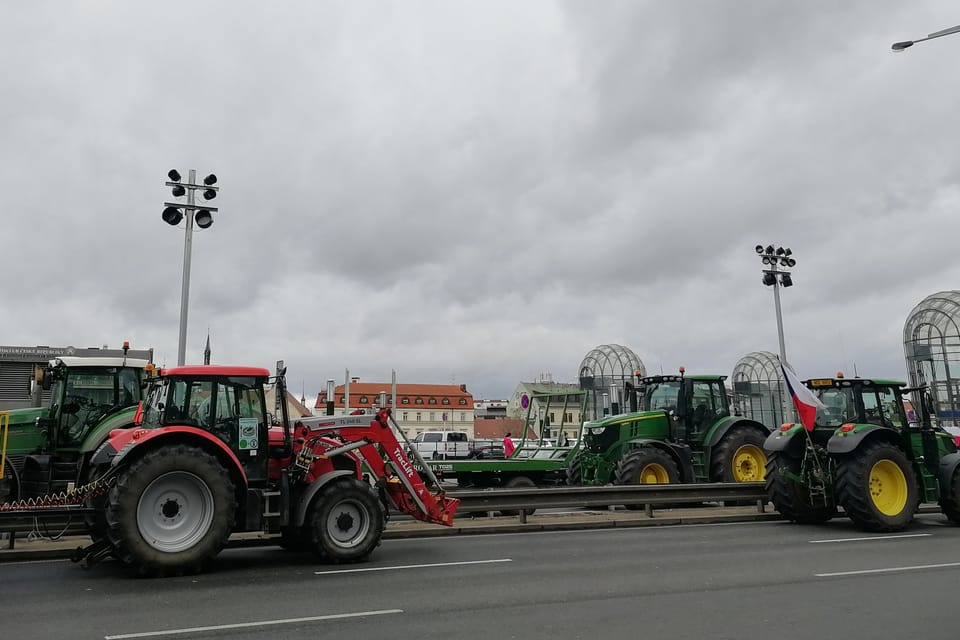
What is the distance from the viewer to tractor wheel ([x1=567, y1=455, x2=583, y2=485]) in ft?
54.0

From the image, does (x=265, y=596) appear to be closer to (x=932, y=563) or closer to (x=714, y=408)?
(x=932, y=563)

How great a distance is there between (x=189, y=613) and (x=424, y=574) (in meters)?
2.84

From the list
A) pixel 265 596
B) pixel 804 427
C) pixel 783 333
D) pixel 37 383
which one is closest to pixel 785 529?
pixel 804 427

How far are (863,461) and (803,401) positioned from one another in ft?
4.30

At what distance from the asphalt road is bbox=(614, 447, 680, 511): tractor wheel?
13.5 ft

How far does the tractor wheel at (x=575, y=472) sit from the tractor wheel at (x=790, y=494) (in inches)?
164

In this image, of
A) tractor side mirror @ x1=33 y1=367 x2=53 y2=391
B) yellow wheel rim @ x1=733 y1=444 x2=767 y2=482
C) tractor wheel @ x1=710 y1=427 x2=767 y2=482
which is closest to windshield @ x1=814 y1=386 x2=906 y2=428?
tractor wheel @ x1=710 y1=427 x2=767 y2=482

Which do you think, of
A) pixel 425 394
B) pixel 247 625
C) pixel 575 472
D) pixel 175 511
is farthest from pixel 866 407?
pixel 425 394

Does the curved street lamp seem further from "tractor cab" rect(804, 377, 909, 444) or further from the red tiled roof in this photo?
the red tiled roof

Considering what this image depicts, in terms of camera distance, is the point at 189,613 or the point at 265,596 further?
the point at 265,596

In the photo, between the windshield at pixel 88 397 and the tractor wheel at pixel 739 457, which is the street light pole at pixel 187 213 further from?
the tractor wheel at pixel 739 457

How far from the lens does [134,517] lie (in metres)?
8.38

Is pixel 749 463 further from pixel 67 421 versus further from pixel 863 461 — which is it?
pixel 67 421

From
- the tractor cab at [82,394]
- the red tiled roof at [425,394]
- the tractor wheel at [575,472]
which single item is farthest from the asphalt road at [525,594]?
the red tiled roof at [425,394]
